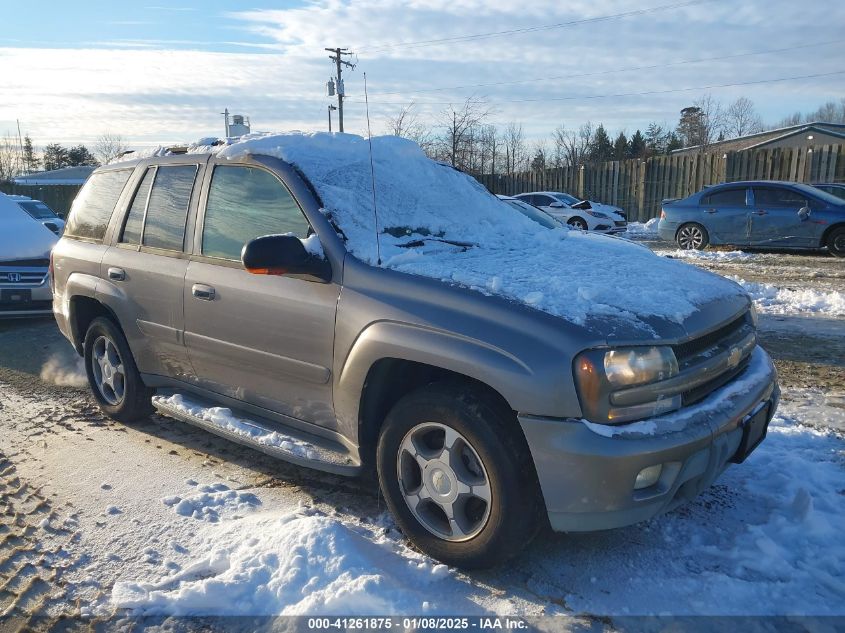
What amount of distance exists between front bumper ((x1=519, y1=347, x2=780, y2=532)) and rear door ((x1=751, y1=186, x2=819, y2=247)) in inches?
495

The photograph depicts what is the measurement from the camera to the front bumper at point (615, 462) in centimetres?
247

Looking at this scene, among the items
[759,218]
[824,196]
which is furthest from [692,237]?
[824,196]

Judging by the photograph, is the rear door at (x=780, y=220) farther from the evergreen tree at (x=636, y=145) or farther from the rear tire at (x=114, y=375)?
the evergreen tree at (x=636, y=145)

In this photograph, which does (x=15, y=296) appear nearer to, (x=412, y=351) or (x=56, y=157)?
(x=412, y=351)

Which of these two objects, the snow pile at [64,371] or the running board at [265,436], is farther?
the snow pile at [64,371]

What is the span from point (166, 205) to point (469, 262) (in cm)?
216

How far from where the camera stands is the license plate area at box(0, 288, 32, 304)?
8.12 metres

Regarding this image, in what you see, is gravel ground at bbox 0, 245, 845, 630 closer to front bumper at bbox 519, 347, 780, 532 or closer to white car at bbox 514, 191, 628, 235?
front bumper at bbox 519, 347, 780, 532

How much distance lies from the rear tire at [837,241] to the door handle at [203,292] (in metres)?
13.1

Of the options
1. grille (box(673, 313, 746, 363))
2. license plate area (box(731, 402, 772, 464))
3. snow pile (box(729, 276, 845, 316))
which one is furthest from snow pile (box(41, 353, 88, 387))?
snow pile (box(729, 276, 845, 316))

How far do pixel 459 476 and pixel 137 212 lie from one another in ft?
9.87

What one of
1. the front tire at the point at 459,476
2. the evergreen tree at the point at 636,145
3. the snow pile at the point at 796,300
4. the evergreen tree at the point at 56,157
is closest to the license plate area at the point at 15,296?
the front tire at the point at 459,476

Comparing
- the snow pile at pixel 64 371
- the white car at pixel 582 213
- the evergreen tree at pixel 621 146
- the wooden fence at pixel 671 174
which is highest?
the evergreen tree at pixel 621 146

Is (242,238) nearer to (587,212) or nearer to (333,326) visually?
(333,326)
